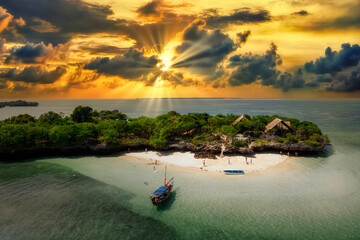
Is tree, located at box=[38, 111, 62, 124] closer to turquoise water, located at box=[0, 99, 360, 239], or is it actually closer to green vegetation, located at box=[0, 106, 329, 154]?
green vegetation, located at box=[0, 106, 329, 154]

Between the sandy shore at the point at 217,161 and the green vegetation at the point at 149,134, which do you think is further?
the green vegetation at the point at 149,134

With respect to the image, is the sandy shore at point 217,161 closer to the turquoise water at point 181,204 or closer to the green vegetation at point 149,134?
the turquoise water at point 181,204

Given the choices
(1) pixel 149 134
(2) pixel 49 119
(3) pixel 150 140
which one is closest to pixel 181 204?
(3) pixel 150 140

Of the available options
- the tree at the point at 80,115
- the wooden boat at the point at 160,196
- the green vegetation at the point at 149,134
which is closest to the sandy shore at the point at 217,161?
the green vegetation at the point at 149,134

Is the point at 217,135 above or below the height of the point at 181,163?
above

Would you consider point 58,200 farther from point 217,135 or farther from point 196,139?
point 217,135

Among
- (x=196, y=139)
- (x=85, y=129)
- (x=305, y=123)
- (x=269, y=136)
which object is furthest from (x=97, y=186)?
(x=305, y=123)
